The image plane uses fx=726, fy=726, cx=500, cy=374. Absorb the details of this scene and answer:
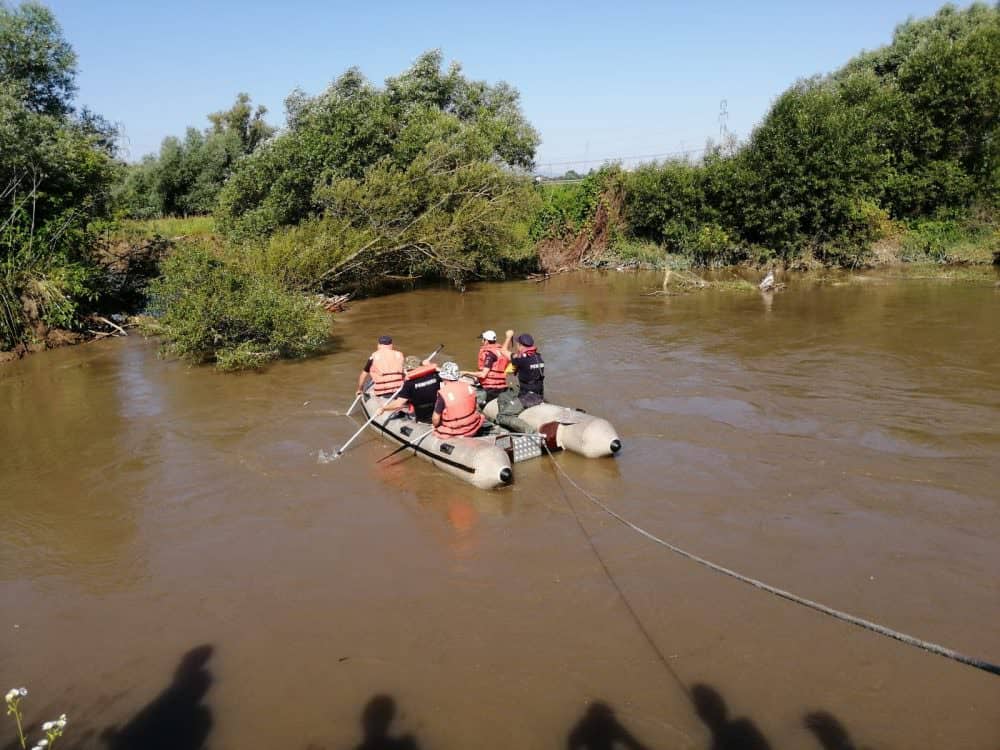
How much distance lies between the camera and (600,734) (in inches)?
186

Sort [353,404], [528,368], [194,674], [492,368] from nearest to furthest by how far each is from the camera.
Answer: [194,674] < [528,368] < [492,368] < [353,404]

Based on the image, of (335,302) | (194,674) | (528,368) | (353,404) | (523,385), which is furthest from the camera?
(335,302)

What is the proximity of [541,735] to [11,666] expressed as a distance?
411 cm

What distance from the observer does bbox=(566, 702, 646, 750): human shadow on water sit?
4.62 metres

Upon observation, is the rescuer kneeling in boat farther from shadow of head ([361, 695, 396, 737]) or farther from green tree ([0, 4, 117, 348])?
green tree ([0, 4, 117, 348])

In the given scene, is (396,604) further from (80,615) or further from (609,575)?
(80,615)

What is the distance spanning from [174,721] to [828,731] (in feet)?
14.2

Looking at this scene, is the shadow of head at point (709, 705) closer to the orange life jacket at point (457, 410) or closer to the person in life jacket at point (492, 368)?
the orange life jacket at point (457, 410)

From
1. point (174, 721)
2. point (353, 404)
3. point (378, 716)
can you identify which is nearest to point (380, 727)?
point (378, 716)

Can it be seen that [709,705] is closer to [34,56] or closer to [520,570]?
[520,570]

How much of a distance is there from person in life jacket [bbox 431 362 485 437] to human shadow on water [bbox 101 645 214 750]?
407 cm

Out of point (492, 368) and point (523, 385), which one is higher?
point (492, 368)

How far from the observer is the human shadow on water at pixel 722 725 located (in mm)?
4590

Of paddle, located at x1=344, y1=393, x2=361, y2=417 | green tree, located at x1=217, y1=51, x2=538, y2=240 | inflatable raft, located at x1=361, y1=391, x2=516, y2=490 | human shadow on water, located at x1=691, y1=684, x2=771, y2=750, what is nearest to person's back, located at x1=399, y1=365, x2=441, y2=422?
inflatable raft, located at x1=361, y1=391, x2=516, y2=490
